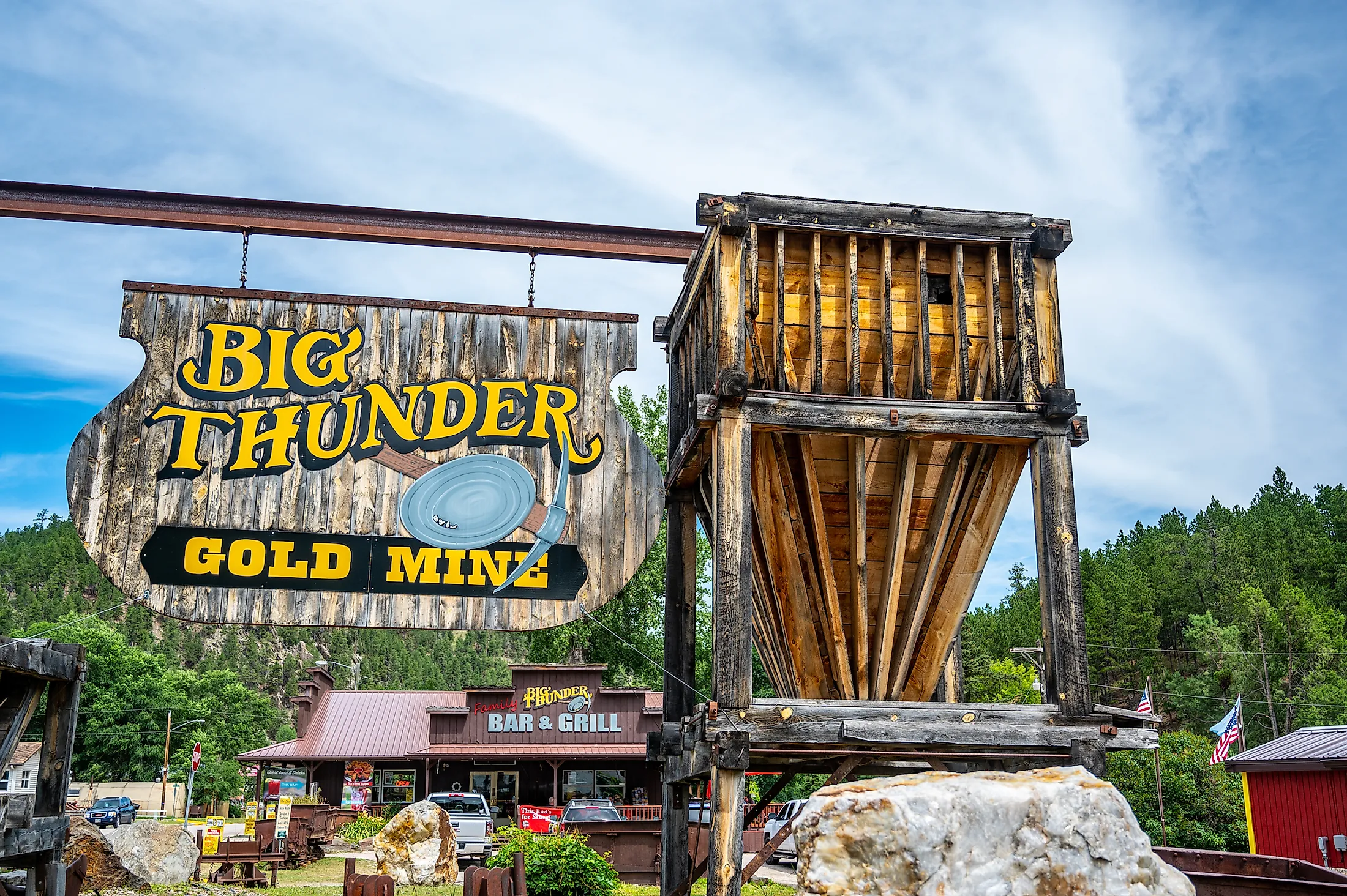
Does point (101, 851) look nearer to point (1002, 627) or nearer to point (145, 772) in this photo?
point (145, 772)

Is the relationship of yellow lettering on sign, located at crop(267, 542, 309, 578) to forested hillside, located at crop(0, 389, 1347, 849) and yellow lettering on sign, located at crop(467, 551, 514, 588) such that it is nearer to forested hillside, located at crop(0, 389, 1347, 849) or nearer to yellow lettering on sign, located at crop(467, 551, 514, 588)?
yellow lettering on sign, located at crop(467, 551, 514, 588)

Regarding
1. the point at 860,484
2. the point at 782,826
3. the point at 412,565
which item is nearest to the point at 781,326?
the point at 860,484

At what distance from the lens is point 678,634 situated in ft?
44.1

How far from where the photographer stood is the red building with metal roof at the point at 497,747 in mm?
37719

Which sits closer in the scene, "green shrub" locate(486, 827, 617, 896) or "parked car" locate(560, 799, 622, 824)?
"green shrub" locate(486, 827, 617, 896)

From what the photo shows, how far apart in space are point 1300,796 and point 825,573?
18.2 meters

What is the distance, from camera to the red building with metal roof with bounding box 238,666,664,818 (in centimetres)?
3772

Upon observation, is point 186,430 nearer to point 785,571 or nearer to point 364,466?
point 364,466

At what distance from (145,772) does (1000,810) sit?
7653 cm

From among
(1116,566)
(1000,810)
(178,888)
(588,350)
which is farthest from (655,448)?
(1116,566)

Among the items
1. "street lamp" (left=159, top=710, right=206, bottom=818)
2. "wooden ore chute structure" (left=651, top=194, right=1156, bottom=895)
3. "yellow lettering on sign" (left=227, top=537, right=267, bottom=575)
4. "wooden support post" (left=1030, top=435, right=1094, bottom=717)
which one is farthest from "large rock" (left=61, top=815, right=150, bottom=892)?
"street lamp" (left=159, top=710, right=206, bottom=818)

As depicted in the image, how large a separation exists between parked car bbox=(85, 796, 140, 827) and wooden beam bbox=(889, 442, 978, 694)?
4284 cm

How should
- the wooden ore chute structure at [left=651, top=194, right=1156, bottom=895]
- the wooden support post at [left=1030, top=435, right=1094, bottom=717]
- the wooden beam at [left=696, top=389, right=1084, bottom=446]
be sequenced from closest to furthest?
the wooden ore chute structure at [left=651, top=194, right=1156, bottom=895], the wooden support post at [left=1030, top=435, right=1094, bottom=717], the wooden beam at [left=696, top=389, right=1084, bottom=446]

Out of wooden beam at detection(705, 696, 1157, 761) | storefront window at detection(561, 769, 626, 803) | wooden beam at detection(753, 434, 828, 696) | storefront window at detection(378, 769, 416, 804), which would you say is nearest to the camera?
wooden beam at detection(705, 696, 1157, 761)
